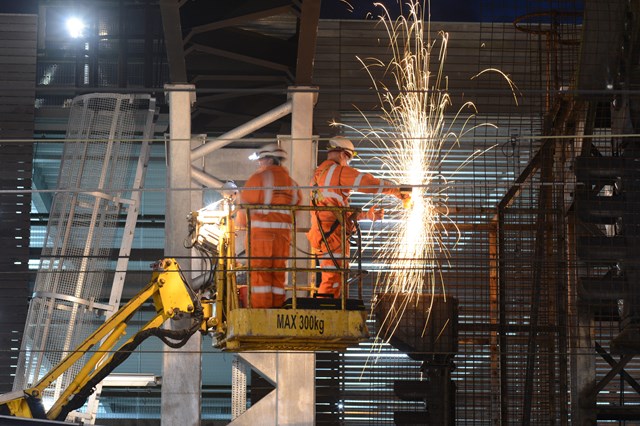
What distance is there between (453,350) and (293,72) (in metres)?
3.12

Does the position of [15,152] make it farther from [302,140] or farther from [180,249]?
[302,140]

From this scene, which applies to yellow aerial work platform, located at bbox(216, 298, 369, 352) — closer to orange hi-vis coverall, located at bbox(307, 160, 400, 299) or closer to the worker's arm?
orange hi-vis coverall, located at bbox(307, 160, 400, 299)

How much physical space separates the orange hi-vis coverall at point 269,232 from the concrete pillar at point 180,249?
1065 mm

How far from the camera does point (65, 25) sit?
15.9m

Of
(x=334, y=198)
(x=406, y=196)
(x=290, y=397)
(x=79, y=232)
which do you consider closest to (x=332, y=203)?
(x=334, y=198)

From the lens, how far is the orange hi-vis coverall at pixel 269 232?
9.72 metres

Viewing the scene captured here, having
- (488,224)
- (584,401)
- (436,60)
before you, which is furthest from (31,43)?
(584,401)

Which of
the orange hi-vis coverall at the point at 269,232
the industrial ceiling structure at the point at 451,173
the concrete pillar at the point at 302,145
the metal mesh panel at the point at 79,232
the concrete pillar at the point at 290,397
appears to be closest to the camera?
the orange hi-vis coverall at the point at 269,232

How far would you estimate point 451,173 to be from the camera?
1314 cm

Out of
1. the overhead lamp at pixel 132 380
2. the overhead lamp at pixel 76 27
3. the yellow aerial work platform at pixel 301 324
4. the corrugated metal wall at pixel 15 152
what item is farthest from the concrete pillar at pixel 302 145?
the overhead lamp at pixel 76 27

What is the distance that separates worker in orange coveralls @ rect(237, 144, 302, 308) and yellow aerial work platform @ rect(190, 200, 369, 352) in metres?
0.20

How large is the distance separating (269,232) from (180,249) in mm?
1536

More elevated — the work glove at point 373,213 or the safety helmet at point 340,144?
the safety helmet at point 340,144

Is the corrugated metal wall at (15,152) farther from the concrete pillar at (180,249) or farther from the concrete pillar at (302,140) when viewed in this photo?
the concrete pillar at (302,140)
